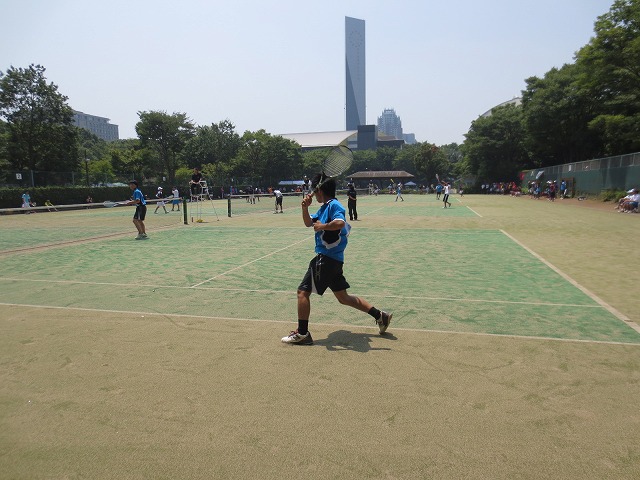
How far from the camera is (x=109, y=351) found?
5551mm

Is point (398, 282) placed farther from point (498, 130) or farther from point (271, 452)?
point (498, 130)

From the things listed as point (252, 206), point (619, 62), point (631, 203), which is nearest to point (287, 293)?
point (631, 203)

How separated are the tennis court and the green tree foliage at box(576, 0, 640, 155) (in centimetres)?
3828

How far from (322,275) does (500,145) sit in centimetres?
7664

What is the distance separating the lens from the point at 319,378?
4762mm

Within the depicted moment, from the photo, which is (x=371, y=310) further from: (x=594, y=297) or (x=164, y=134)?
(x=164, y=134)

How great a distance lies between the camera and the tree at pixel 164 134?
74.4 metres


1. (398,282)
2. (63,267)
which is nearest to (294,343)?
Result: (398,282)

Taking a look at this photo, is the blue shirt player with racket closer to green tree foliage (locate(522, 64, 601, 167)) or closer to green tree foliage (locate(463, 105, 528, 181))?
green tree foliage (locate(522, 64, 601, 167))

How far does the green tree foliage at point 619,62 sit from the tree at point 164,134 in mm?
56996

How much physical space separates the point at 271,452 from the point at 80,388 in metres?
2.22

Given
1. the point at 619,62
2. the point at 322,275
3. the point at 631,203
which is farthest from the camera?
the point at 619,62

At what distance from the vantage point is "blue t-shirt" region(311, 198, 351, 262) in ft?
18.3

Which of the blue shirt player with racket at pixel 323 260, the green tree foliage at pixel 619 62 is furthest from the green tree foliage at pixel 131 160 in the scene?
the blue shirt player with racket at pixel 323 260
